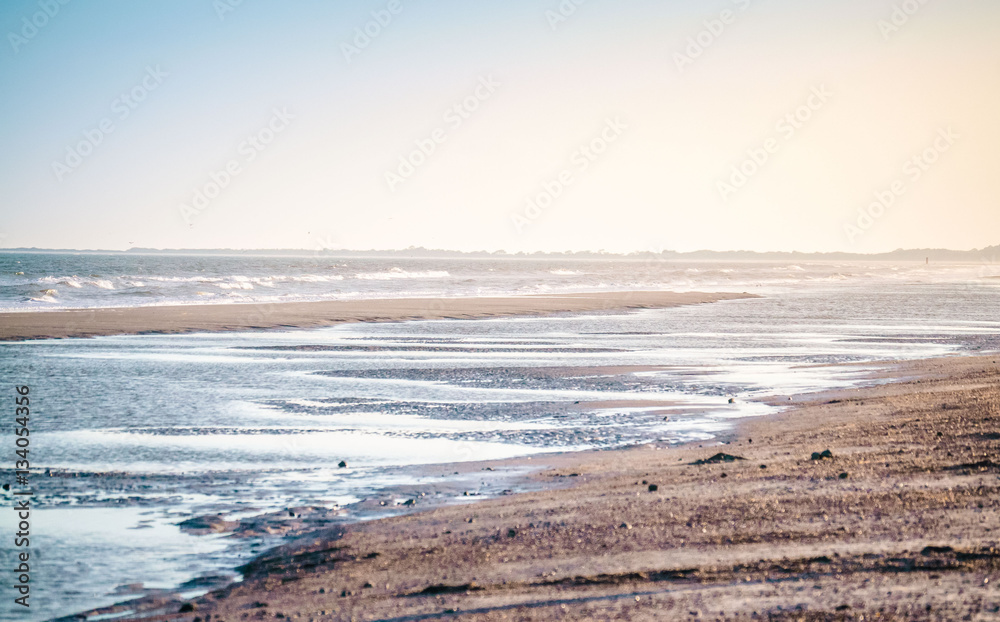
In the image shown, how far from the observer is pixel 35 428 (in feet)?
38.2

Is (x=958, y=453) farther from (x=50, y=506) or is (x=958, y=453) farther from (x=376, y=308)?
(x=376, y=308)

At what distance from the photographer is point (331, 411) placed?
45.0 feet

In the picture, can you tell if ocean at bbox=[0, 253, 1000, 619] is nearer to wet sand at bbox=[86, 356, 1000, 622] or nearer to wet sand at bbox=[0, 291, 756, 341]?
wet sand at bbox=[86, 356, 1000, 622]

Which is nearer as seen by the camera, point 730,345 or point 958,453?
point 958,453

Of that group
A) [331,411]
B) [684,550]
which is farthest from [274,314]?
[684,550]

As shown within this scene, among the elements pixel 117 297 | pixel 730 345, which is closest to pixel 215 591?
pixel 730 345

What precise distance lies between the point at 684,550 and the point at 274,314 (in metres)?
32.7

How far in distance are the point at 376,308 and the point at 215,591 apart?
120 feet

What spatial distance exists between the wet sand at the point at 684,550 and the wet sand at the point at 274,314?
23016mm

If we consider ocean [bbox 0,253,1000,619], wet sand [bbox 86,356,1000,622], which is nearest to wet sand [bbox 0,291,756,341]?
ocean [bbox 0,253,1000,619]

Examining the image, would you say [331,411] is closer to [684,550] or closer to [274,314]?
[684,550]

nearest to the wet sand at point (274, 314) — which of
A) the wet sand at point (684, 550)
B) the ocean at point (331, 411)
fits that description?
the ocean at point (331, 411)

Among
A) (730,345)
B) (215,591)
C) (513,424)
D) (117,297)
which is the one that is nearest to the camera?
(215,591)

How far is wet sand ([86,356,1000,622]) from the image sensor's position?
515 cm
